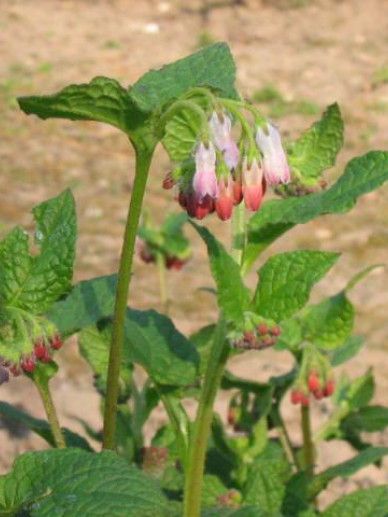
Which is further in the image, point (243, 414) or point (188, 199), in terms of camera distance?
point (243, 414)

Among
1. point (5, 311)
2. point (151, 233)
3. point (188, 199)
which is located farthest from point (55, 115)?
point (151, 233)

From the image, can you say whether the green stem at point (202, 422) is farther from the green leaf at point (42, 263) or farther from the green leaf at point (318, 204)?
the green leaf at point (42, 263)

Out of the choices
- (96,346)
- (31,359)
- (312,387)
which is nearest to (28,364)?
(31,359)

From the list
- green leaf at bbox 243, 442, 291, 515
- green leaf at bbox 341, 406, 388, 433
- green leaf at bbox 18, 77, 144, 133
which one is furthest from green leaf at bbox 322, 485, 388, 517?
green leaf at bbox 18, 77, 144, 133

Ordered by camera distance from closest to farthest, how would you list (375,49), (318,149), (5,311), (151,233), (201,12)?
(5,311), (318,149), (151,233), (375,49), (201,12)

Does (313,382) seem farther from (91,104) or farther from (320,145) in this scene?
(91,104)

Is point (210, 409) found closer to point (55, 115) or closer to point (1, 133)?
point (55, 115)

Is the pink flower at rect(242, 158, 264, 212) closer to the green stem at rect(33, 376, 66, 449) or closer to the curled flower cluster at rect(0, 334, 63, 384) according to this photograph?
the curled flower cluster at rect(0, 334, 63, 384)
